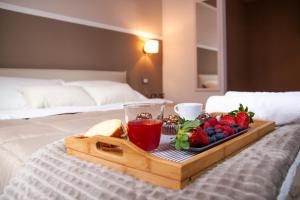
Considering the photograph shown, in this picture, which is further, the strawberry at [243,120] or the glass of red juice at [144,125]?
the strawberry at [243,120]

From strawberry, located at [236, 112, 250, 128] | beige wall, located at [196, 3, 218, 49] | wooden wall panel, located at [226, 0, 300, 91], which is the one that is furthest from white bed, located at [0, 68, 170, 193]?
wooden wall panel, located at [226, 0, 300, 91]

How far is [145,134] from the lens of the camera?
0.59 metres

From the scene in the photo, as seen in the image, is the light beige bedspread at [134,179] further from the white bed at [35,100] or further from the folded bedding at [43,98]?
the folded bedding at [43,98]

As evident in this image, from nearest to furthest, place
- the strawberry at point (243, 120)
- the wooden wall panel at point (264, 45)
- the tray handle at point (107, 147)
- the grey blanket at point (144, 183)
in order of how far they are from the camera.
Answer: the grey blanket at point (144, 183)
the tray handle at point (107, 147)
the strawberry at point (243, 120)
the wooden wall panel at point (264, 45)

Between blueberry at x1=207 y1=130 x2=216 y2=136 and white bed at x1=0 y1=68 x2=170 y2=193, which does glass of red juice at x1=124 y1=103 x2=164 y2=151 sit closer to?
blueberry at x1=207 y1=130 x2=216 y2=136

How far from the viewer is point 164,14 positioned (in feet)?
12.5

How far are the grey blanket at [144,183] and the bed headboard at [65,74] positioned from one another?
185cm

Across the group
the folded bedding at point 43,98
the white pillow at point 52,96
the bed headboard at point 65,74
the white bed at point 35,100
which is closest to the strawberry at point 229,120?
the white bed at point 35,100

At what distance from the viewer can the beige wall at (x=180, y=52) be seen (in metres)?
3.52

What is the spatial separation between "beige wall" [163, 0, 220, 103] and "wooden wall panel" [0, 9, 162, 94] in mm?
287

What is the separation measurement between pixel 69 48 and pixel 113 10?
86 centimetres

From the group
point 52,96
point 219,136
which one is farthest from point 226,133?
point 52,96

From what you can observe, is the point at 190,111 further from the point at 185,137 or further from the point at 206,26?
the point at 206,26

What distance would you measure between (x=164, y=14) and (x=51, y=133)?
3252 millimetres
